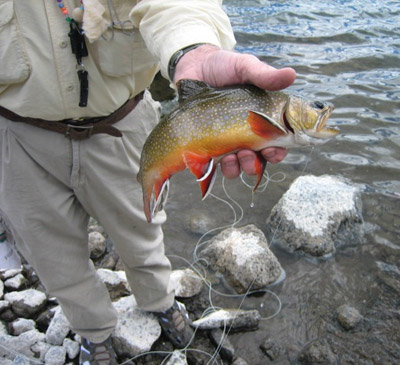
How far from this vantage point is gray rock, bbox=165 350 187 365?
2.83m

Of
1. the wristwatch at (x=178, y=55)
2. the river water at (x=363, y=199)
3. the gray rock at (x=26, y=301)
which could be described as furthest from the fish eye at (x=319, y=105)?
the gray rock at (x=26, y=301)

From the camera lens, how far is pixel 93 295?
2.69m

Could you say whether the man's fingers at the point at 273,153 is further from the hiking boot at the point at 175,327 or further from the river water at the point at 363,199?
the river water at the point at 363,199

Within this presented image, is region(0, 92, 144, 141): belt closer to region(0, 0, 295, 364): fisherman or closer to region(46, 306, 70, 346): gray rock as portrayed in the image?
region(0, 0, 295, 364): fisherman

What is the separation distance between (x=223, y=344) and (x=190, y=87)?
214cm

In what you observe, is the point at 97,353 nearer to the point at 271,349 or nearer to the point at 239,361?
the point at 239,361

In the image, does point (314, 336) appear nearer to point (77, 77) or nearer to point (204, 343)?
point (204, 343)

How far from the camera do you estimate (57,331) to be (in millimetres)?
3033

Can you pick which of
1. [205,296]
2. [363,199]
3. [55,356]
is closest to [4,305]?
[55,356]

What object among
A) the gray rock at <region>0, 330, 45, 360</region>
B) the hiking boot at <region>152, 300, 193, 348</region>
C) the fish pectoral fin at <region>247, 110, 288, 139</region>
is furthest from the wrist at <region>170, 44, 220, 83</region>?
the gray rock at <region>0, 330, 45, 360</region>

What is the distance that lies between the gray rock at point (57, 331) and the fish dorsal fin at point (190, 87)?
2.22 metres

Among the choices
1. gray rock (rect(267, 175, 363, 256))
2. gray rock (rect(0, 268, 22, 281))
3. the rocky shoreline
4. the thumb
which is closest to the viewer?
the thumb

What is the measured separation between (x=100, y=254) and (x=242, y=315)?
1675 millimetres

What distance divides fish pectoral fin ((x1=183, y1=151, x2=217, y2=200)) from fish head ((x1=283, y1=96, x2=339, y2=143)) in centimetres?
42
